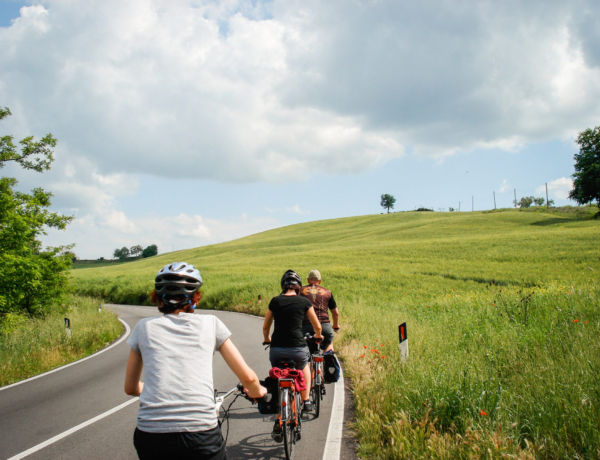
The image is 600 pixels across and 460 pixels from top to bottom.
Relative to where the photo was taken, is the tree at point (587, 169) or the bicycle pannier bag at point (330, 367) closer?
the bicycle pannier bag at point (330, 367)

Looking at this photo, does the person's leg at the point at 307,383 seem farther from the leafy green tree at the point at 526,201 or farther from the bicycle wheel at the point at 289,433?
the leafy green tree at the point at 526,201

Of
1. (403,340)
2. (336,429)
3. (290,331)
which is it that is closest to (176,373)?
(290,331)

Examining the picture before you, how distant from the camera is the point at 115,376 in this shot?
349 inches

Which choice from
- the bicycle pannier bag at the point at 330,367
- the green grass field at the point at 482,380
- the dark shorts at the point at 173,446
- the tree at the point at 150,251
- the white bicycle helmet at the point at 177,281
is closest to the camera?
the dark shorts at the point at 173,446

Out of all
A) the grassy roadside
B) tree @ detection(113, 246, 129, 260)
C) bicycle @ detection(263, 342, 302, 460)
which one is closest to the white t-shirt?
bicycle @ detection(263, 342, 302, 460)

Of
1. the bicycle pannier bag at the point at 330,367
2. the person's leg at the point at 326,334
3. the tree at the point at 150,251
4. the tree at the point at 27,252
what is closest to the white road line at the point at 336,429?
the bicycle pannier bag at the point at 330,367

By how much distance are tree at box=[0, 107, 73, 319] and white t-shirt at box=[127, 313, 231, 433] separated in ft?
42.4

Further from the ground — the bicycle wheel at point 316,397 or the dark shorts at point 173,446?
the dark shorts at point 173,446

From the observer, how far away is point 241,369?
2518 mm

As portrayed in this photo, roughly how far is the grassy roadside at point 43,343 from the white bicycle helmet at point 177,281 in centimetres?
885

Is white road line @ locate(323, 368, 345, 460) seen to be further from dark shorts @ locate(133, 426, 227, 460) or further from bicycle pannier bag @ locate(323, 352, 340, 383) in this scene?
dark shorts @ locate(133, 426, 227, 460)

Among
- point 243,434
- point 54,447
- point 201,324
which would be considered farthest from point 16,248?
point 201,324

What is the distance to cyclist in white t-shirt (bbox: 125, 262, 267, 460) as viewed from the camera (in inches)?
90.4

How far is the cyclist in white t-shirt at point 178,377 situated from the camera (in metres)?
2.30
